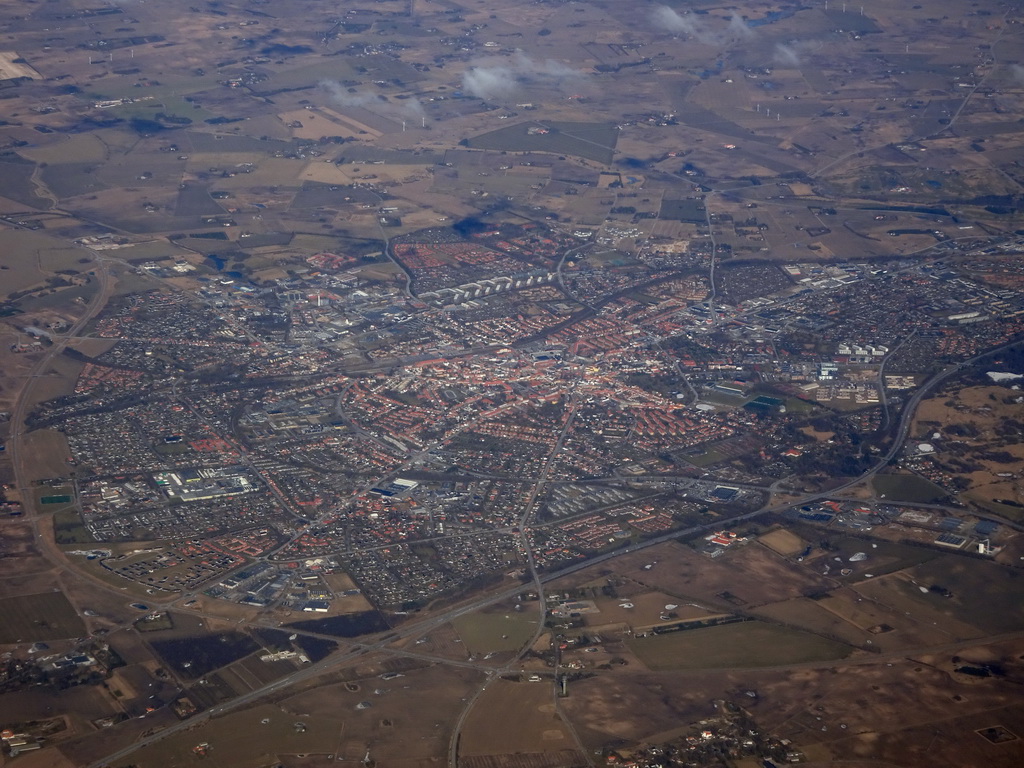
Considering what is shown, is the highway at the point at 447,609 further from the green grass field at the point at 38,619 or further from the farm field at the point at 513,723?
the green grass field at the point at 38,619

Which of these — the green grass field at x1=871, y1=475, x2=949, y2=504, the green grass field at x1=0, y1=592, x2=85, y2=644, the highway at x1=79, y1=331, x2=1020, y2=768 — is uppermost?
the green grass field at x1=0, y1=592, x2=85, y2=644

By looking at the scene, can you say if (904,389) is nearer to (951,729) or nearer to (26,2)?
(951,729)

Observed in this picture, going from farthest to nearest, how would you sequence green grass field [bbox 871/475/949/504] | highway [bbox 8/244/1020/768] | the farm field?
green grass field [bbox 871/475/949/504], highway [bbox 8/244/1020/768], the farm field

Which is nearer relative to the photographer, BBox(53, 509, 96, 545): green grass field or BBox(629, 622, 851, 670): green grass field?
BBox(629, 622, 851, 670): green grass field

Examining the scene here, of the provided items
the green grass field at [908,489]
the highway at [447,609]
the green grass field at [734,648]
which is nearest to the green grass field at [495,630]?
the highway at [447,609]

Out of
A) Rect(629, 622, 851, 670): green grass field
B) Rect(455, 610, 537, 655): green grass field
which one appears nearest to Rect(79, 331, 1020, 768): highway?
Rect(455, 610, 537, 655): green grass field

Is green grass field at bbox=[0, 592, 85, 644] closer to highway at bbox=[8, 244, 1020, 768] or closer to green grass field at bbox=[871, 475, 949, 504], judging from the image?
highway at bbox=[8, 244, 1020, 768]

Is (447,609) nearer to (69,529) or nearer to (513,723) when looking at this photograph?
(513,723)
